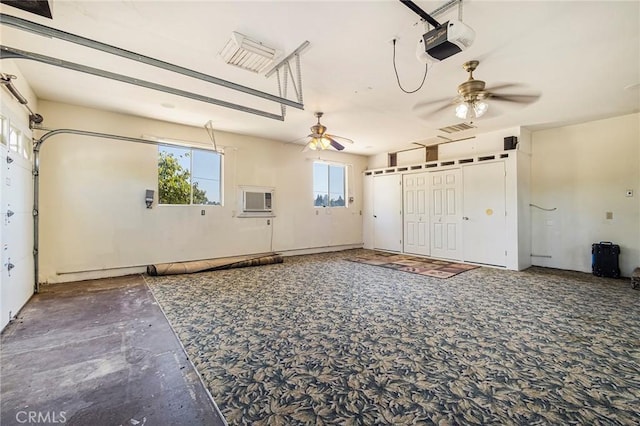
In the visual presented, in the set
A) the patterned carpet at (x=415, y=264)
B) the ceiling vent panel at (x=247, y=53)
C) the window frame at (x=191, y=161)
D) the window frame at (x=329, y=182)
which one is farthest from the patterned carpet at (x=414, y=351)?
the window frame at (x=329, y=182)

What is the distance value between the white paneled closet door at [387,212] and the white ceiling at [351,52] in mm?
3054

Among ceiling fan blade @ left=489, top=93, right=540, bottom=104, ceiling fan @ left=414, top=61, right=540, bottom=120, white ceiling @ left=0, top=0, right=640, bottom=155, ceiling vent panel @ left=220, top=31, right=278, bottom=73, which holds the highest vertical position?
white ceiling @ left=0, top=0, right=640, bottom=155

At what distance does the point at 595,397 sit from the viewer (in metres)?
1.79

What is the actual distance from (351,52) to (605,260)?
5838 mm

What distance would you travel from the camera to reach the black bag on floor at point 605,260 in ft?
16.5

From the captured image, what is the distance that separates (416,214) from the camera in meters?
A: 7.40

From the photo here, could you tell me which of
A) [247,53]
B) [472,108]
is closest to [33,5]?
[247,53]

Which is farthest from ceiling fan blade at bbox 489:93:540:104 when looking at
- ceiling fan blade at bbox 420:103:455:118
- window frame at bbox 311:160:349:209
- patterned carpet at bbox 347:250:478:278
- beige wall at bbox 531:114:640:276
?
window frame at bbox 311:160:349:209

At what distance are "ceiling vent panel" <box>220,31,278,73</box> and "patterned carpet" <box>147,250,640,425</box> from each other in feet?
9.27

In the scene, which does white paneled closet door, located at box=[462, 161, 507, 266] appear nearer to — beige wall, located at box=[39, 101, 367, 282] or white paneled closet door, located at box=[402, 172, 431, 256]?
white paneled closet door, located at box=[402, 172, 431, 256]

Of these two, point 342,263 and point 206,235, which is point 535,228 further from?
point 206,235

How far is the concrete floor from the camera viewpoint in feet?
5.38

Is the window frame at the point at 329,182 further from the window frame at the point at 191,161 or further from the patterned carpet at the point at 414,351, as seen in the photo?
the patterned carpet at the point at 414,351

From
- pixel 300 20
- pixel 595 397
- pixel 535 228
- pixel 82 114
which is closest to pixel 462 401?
pixel 595 397
